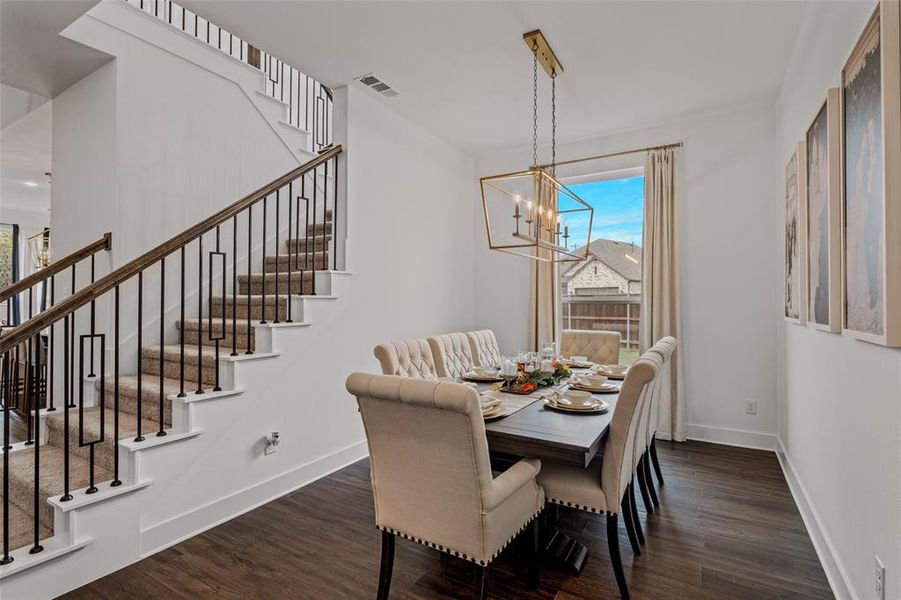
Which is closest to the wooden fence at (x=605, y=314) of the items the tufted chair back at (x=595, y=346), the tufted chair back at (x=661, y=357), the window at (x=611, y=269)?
the window at (x=611, y=269)

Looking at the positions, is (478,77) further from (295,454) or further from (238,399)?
(295,454)

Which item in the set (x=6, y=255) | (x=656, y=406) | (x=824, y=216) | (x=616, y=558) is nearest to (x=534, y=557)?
(x=616, y=558)

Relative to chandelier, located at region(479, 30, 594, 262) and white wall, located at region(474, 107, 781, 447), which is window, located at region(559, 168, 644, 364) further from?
white wall, located at region(474, 107, 781, 447)

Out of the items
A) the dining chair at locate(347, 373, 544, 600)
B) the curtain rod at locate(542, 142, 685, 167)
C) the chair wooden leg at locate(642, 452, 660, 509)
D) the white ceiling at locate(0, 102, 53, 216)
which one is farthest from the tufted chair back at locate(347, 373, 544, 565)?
the white ceiling at locate(0, 102, 53, 216)

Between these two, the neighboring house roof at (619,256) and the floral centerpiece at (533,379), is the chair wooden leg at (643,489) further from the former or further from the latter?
the neighboring house roof at (619,256)

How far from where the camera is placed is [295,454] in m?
3.33

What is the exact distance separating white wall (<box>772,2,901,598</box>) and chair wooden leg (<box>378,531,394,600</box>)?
1747 millimetres

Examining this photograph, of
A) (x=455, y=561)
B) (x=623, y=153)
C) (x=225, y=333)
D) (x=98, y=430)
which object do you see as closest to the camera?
(x=455, y=561)

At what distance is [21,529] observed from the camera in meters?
2.26

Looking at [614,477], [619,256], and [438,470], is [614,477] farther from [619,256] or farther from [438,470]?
[619,256]

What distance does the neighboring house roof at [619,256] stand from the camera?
4.83 metres

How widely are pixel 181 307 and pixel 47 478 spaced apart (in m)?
1.16

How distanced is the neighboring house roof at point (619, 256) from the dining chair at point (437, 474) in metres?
3.43

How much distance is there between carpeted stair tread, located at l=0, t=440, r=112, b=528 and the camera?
2332 mm
